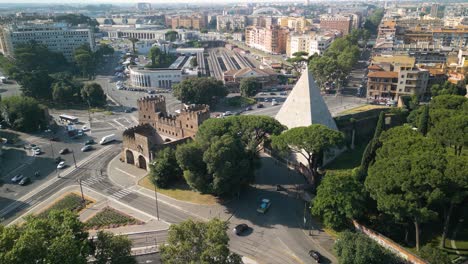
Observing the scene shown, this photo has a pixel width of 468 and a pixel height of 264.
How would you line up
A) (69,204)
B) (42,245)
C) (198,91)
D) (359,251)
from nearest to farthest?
(42,245) < (359,251) < (69,204) < (198,91)

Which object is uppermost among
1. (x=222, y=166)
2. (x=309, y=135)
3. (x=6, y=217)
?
(x=309, y=135)

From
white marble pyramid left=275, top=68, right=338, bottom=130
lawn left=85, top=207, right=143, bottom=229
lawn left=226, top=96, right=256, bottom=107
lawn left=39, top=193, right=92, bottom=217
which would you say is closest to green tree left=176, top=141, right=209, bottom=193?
lawn left=85, top=207, right=143, bottom=229

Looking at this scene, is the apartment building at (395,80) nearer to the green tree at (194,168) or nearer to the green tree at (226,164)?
the green tree at (226,164)

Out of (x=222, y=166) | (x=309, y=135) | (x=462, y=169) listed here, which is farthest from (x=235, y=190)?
(x=462, y=169)

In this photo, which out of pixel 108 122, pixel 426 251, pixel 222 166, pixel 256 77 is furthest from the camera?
pixel 256 77

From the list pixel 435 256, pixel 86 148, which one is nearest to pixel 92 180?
pixel 86 148

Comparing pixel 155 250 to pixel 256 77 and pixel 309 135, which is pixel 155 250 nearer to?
pixel 309 135

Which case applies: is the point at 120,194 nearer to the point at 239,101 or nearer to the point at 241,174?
the point at 241,174

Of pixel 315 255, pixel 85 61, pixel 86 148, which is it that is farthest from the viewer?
pixel 85 61
